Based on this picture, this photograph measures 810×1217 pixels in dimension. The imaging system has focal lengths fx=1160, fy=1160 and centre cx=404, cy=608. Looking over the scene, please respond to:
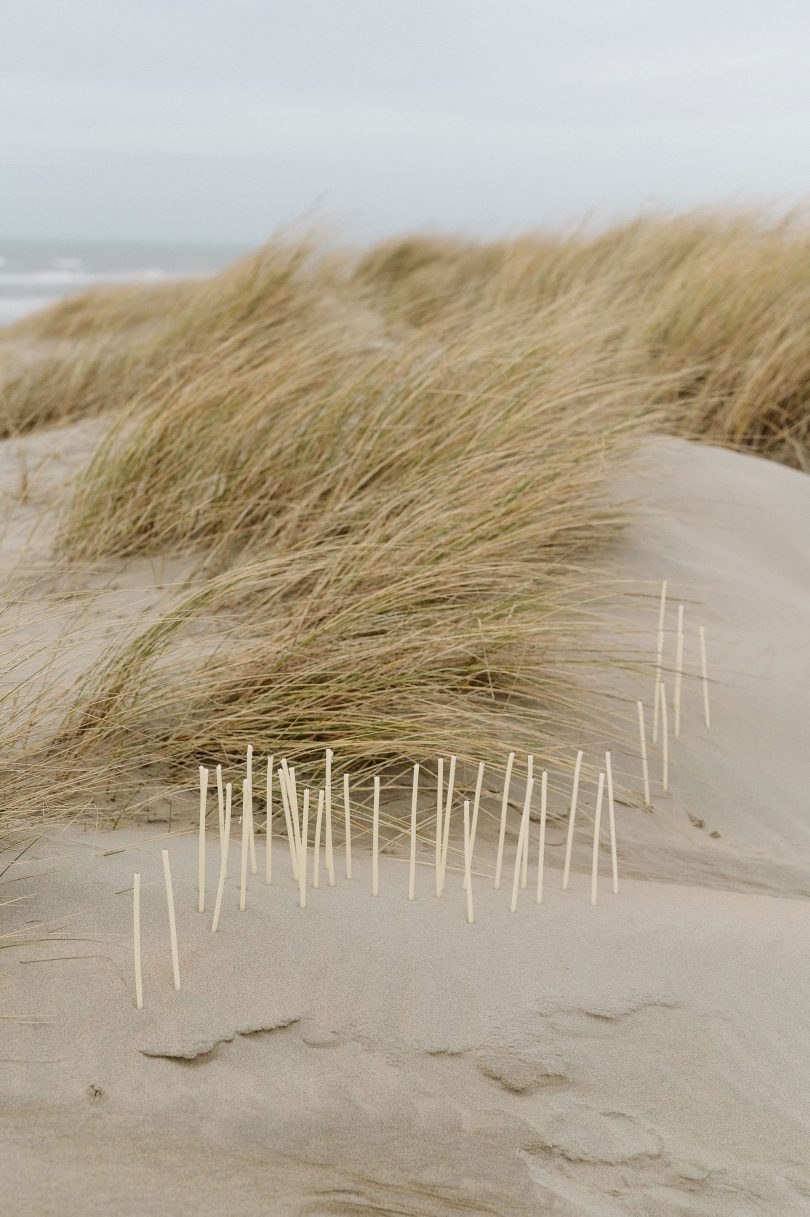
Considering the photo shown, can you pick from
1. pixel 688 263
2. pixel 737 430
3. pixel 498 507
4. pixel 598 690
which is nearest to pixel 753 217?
pixel 688 263

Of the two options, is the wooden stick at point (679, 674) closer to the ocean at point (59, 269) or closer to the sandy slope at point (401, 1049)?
the sandy slope at point (401, 1049)

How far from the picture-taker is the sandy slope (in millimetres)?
1291

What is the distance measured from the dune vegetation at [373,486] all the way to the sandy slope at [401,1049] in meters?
0.33

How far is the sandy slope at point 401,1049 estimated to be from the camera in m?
1.29

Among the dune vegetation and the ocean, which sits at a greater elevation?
the ocean

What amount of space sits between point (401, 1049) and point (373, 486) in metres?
1.78

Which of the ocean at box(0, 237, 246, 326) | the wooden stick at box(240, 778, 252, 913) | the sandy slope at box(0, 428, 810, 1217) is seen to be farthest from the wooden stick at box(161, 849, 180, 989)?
the ocean at box(0, 237, 246, 326)

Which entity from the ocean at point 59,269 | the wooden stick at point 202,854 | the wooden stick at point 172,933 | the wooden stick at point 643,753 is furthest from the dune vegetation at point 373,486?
the ocean at point 59,269

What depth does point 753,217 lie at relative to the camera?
6766mm

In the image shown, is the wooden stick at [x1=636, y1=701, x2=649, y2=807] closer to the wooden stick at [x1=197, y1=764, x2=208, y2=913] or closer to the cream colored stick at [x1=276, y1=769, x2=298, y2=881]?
the cream colored stick at [x1=276, y1=769, x2=298, y2=881]

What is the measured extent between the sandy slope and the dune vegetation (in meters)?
0.33

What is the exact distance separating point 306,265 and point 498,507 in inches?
106

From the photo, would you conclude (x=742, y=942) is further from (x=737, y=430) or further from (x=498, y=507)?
(x=737, y=430)

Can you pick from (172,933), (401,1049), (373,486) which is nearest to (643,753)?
(401,1049)
